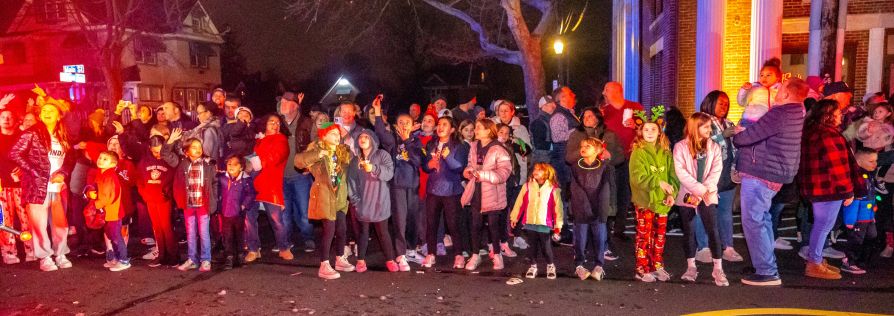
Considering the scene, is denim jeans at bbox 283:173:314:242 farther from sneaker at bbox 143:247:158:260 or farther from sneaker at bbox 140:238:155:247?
sneaker at bbox 140:238:155:247

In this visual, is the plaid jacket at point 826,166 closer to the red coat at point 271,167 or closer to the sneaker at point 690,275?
the sneaker at point 690,275

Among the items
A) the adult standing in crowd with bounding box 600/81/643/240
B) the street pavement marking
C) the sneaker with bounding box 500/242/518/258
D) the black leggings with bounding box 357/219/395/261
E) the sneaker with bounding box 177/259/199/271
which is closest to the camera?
the street pavement marking

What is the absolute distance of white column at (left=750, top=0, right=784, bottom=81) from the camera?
39.4 feet

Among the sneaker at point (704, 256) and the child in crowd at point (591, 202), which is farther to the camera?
the sneaker at point (704, 256)

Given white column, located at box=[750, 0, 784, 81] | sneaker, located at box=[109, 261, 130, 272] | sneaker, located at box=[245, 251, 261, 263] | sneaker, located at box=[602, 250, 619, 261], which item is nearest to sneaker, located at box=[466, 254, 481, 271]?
sneaker, located at box=[602, 250, 619, 261]

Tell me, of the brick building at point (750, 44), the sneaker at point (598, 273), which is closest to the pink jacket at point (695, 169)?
the sneaker at point (598, 273)

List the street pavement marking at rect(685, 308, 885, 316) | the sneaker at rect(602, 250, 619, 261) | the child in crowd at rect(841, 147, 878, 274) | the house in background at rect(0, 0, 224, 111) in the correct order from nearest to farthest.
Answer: the street pavement marking at rect(685, 308, 885, 316), the child in crowd at rect(841, 147, 878, 274), the sneaker at rect(602, 250, 619, 261), the house in background at rect(0, 0, 224, 111)

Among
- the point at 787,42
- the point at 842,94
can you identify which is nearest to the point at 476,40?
the point at 787,42

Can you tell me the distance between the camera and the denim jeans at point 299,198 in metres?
7.65

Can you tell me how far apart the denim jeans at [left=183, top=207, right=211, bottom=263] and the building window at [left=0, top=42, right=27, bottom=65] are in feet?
135

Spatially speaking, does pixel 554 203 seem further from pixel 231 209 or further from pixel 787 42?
pixel 787 42

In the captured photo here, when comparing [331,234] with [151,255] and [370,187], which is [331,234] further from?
[151,255]

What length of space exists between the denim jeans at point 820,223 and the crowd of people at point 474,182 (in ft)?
0.05

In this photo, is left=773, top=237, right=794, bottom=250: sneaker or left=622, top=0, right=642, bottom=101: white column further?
left=622, top=0, right=642, bottom=101: white column
